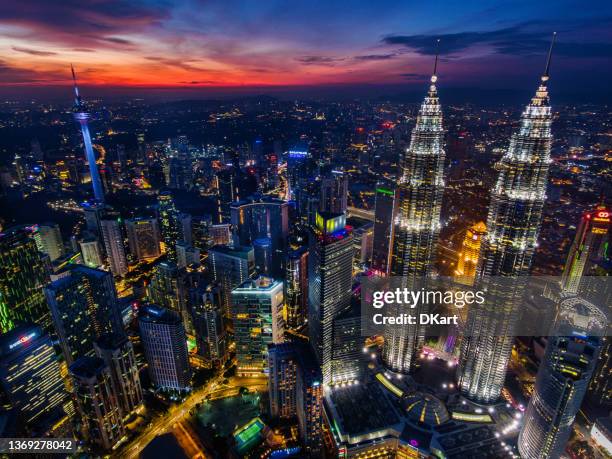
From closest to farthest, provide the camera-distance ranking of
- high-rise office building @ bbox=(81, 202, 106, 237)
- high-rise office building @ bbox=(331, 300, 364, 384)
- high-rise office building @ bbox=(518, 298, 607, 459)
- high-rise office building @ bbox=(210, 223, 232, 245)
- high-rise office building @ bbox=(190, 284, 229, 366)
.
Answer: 1. high-rise office building @ bbox=(518, 298, 607, 459)
2. high-rise office building @ bbox=(331, 300, 364, 384)
3. high-rise office building @ bbox=(190, 284, 229, 366)
4. high-rise office building @ bbox=(81, 202, 106, 237)
5. high-rise office building @ bbox=(210, 223, 232, 245)

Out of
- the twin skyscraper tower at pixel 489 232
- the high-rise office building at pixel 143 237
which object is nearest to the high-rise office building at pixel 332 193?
the twin skyscraper tower at pixel 489 232

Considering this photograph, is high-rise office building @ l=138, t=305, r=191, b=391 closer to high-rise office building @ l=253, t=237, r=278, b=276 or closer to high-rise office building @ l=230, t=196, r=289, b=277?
high-rise office building @ l=253, t=237, r=278, b=276

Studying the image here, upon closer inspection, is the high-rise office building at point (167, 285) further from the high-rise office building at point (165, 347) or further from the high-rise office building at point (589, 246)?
the high-rise office building at point (589, 246)

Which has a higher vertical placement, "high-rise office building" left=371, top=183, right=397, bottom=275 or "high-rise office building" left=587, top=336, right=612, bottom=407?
"high-rise office building" left=371, top=183, right=397, bottom=275

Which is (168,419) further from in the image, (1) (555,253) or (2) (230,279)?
(1) (555,253)

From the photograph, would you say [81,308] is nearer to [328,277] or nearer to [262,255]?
[262,255]

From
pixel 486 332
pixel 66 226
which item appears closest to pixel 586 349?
pixel 486 332

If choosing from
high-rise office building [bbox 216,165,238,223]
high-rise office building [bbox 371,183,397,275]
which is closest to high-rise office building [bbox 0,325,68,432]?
high-rise office building [bbox 371,183,397,275]
